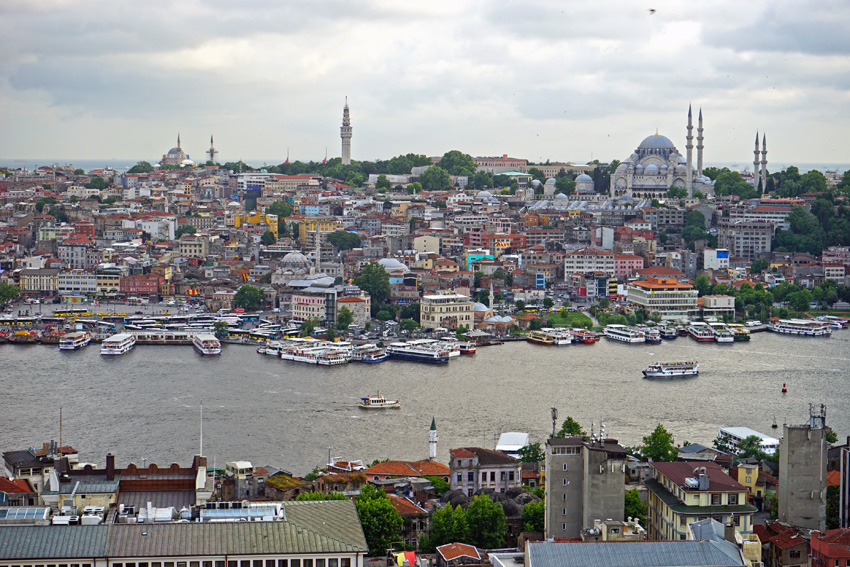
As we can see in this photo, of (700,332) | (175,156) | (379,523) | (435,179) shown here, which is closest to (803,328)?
(700,332)

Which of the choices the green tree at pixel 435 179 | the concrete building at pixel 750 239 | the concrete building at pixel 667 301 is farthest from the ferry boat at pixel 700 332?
the green tree at pixel 435 179

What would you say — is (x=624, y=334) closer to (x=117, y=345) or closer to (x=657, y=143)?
(x=117, y=345)

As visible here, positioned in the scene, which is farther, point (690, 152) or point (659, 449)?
point (690, 152)

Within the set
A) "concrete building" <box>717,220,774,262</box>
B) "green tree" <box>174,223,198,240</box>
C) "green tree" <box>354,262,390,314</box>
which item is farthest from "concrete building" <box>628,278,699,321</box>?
"green tree" <box>174,223,198,240</box>

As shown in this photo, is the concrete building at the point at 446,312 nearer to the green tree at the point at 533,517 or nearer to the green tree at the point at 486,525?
the green tree at the point at 533,517

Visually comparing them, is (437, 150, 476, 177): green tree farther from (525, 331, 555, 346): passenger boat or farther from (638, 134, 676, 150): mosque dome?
(525, 331, 555, 346): passenger boat
